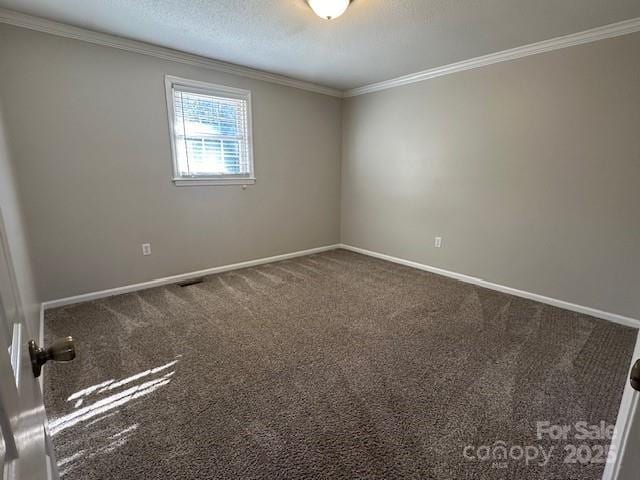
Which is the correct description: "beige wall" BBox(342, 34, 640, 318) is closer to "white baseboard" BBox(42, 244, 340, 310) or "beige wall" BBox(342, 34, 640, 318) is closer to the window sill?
"white baseboard" BBox(42, 244, 340, 310)

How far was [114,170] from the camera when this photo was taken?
2908 mm

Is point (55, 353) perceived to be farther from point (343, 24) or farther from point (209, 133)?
point (209, 133)

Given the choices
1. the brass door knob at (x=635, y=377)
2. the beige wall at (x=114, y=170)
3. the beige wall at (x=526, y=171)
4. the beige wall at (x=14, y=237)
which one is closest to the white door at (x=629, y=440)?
the brass door knob at (x=635, y=377)

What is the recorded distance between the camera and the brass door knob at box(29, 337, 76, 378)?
630mm

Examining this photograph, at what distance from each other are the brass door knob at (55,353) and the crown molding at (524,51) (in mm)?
3780

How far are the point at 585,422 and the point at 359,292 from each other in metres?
1.95

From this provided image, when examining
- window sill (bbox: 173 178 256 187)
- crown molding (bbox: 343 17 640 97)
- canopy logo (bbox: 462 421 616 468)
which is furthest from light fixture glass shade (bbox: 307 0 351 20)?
canopy logo (bbox: 462 421 616 468)

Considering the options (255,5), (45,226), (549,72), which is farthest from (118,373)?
(549,72)

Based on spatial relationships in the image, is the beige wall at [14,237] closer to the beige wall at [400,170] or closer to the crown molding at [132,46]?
the beige wall at [400,170]

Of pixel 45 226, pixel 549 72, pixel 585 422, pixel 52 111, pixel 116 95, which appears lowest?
pixel 585 422

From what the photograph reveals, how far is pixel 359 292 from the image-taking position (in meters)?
3.23

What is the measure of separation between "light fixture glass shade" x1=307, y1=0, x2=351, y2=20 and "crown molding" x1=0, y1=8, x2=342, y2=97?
163 centimetres

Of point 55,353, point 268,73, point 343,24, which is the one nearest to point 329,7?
point 343,24

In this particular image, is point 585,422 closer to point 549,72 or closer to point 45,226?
point 549,72
